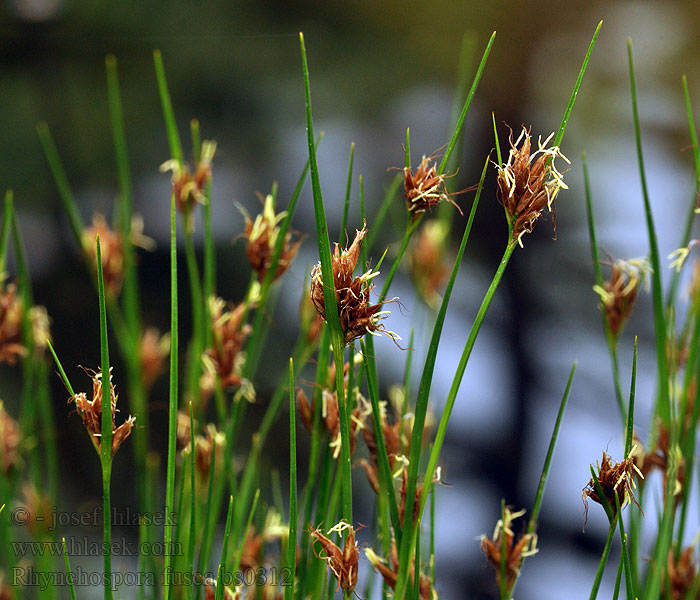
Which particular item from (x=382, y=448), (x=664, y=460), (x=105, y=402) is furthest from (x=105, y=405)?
(x=664, y=460)

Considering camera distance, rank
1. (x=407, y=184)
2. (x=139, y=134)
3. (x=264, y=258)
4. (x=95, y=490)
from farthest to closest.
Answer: (x=139, y=134) → (x=95, y=490) → (x=264, y=258) → (x=407, y=184)

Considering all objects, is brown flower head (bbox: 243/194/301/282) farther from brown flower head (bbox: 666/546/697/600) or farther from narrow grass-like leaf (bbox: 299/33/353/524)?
brown flower head (bbox: 666/546/697/600)

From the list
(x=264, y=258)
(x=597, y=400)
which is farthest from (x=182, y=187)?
(x=597, y=400)

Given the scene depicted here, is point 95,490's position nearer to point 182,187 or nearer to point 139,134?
point 139,134

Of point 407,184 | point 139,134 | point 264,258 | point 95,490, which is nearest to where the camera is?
point 407,184

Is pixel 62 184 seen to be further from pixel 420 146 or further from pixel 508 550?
pixel 420 146

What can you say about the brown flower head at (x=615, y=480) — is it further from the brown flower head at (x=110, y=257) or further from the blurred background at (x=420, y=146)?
the blurred background at (x=420, y=146)

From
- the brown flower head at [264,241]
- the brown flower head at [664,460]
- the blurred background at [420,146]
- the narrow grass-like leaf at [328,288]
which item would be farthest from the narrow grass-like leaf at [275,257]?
the blurred background at [420,146]
